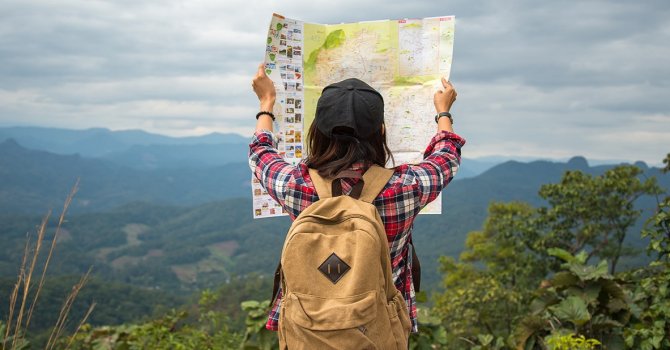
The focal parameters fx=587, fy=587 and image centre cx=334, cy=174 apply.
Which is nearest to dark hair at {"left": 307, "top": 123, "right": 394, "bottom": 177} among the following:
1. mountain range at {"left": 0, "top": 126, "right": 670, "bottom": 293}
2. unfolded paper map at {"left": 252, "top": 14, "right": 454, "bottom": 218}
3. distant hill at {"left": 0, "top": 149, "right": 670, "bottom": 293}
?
unfolded paper map at {"left": 252, "top": 14, "right": 454, "bottom": 218}

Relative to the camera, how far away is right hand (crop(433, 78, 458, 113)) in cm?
Answer: 214

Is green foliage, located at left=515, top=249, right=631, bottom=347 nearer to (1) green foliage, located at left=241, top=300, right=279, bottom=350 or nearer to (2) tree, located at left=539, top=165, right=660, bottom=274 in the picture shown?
(1) green foliage, located at left=241, top=300, right=279, bottom=350

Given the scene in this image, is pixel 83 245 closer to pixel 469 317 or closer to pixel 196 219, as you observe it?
pixel 196 219

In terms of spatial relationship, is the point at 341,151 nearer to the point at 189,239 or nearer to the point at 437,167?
the point at 437,167

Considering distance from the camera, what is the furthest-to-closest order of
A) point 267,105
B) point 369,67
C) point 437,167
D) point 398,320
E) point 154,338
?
point 154,338 < point 369,67 < point 267,105 < point 437,167 < point 398,320

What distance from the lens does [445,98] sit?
2156 mm

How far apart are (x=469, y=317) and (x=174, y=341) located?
15.8m

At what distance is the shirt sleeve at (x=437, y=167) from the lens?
5.86ft

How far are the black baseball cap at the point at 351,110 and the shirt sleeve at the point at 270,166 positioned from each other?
175mm

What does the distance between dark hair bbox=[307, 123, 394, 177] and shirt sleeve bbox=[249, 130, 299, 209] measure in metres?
0.08

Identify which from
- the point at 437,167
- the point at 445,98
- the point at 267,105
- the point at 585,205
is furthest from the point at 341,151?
the point at 585,205

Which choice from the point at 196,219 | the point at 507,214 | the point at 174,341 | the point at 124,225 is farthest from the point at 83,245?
the point at 174,341

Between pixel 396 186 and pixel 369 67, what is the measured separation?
0.90m

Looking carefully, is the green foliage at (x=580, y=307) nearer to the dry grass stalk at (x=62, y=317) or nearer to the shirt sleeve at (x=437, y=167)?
the shirt sleeve at (x=437, y=167)
